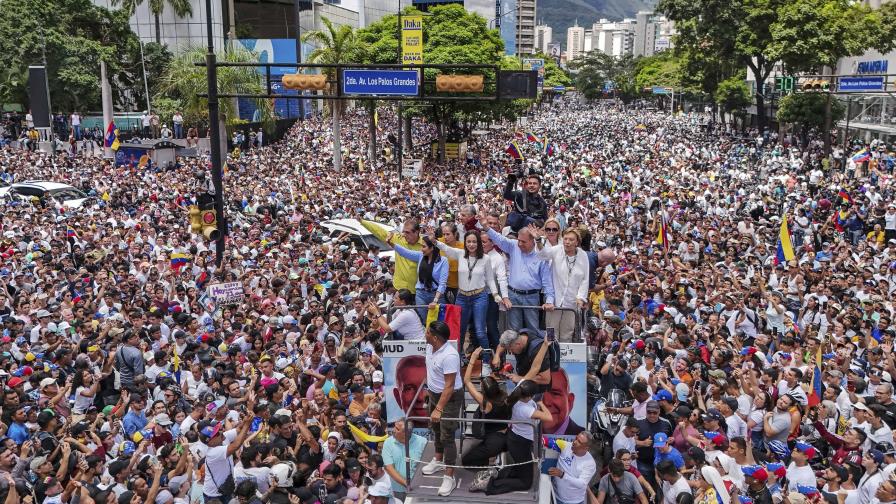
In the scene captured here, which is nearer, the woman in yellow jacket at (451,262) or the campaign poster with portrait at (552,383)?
the campaign poster with portrait at (552,383)

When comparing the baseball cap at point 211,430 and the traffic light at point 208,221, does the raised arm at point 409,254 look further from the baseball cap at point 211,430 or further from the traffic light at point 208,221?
the traffic light at point 208,221

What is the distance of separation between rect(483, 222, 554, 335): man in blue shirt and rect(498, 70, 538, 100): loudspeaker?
9090 mm

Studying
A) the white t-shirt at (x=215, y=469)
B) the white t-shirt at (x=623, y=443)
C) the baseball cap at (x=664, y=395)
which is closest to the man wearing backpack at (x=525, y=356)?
the white t-shirt at (x=623, y=443)

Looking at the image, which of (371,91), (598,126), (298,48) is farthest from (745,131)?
(371,91)

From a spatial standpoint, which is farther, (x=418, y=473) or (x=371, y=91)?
(x=371, y=91)

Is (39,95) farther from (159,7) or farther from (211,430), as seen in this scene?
(211,430)

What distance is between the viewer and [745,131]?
2334 inches

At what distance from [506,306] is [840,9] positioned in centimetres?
4483

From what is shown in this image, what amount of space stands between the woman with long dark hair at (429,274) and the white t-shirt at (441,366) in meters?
1.16

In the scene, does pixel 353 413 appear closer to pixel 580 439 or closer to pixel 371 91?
pixel 580 439

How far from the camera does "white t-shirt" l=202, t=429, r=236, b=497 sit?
27.0ft

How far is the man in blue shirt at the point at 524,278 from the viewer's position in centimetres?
843

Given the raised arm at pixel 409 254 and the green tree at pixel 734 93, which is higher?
the green tree at pixel 734 93

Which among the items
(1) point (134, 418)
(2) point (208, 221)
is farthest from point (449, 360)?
(2) point (208, 221)
